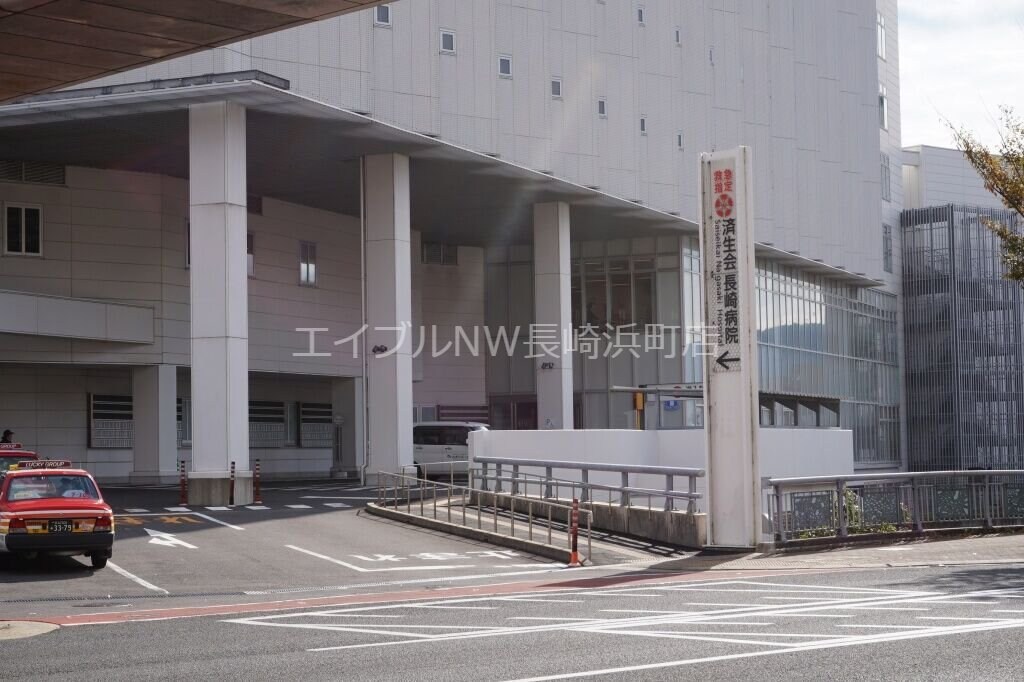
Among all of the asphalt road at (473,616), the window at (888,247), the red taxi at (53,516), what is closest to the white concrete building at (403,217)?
the red taxi at (53,516)

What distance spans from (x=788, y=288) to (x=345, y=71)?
33.7m

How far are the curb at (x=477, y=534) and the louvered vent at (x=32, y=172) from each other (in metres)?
18.6

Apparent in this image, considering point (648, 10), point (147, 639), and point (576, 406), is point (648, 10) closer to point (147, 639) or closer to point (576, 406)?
point (576, 406)

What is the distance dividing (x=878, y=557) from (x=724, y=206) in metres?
6.84

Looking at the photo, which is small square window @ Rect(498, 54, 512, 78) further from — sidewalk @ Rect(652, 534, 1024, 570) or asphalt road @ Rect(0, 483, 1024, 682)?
sidewalk @ Rect(652, 534, 1024, 570)

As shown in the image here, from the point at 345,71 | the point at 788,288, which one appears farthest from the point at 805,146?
the point at 345,71

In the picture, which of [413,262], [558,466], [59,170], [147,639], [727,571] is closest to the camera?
[147,639]

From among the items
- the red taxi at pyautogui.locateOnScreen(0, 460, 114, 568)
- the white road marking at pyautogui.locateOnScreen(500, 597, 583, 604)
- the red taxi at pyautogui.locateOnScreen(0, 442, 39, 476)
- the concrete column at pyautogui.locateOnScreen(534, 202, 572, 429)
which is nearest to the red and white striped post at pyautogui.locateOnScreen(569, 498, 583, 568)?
the white road marking at pyautogui.locateOnScreen(500, 597, 583, 604)

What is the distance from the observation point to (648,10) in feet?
164

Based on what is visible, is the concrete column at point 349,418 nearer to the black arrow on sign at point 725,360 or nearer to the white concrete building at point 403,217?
the white concrete building at point 403,217

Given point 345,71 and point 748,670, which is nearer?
point 748,670

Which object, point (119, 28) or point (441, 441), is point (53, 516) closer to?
point (119, 28)

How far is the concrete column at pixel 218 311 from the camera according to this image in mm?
33250

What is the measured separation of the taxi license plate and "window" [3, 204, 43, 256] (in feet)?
76.2
